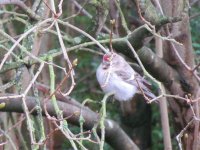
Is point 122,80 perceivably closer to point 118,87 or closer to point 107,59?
point 118,87

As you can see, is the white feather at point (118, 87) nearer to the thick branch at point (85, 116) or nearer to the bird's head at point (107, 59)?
the bird's head at point (107, 59)

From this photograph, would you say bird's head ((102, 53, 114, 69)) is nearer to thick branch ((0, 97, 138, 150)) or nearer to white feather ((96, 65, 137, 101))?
white feather ((96, 65, 137, 101))

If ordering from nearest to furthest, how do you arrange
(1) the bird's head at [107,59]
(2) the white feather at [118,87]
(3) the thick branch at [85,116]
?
1. (1) the bird's head at [107,59]
2. (3) the thick branch at [85,116]
3. (2) the white feather at [118,87]

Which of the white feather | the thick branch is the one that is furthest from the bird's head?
the thick branch

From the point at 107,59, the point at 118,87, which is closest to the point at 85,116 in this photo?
the point at 107,59

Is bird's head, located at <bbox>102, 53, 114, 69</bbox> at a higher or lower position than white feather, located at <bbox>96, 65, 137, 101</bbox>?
higher

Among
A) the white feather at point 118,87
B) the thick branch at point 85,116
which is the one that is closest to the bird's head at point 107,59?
the white feather at point 118,87

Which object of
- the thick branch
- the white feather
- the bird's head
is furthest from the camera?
the white feather

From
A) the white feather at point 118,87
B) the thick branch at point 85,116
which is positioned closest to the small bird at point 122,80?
the white feather at point 118,87

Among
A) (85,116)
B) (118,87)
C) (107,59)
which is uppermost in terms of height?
(107,59)

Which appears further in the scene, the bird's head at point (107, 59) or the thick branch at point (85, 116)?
the thick branch at point (85, 116)

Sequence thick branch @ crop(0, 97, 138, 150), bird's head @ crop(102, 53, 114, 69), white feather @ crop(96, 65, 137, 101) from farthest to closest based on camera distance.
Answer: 1. white feather @ crop(96, 65, 137, 101)
2. thick branch @ crop(0, 97, 138, 150)
3. bird's head @ crop(102, 53, 114, 69)

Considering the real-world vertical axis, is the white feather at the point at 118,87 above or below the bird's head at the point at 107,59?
below

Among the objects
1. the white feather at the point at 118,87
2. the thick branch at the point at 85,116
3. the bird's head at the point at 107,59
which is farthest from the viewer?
the white feather at the point at 118,87
